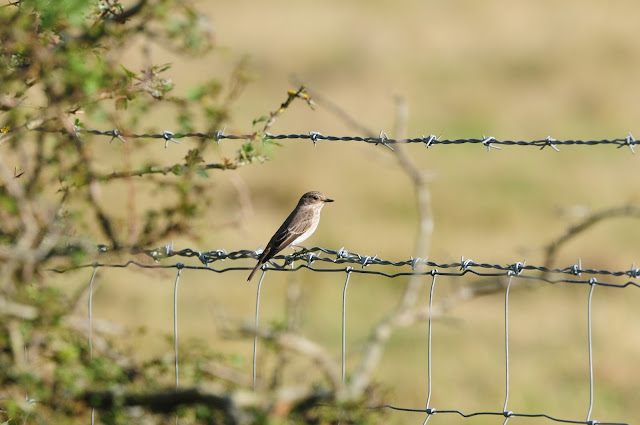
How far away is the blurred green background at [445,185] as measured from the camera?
35.0ft

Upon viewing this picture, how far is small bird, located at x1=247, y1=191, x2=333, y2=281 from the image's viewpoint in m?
7.65

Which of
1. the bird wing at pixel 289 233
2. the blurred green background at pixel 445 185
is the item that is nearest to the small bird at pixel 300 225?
the bird wing at pixel 289 233

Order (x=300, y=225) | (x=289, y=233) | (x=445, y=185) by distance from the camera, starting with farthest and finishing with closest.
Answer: (x=445, y=185), (x=300, y=225), (x=289, y=233)

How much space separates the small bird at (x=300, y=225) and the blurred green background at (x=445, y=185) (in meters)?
0.35

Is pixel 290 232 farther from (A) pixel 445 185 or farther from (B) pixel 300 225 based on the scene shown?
(A) pixel 445 185

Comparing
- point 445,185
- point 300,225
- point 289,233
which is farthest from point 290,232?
point 445,185

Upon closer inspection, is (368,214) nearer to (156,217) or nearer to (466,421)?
(466,421)

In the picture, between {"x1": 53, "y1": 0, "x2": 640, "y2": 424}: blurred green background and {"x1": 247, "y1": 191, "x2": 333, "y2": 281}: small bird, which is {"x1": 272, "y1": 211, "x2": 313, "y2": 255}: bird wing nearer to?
{"x1": 247, "y1": 191, "x2": 333, "y2": 281}: small bird

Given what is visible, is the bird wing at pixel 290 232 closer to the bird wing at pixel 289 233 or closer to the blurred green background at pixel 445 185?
the bird wing at pixel 289 233

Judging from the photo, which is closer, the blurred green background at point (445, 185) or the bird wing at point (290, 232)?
the bird wing at point (290, 232)

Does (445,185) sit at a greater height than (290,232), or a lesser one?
greater

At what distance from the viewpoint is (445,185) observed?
1744 centimetres

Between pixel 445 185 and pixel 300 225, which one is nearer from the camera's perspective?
pixel 300 225

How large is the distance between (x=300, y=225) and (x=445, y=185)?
9.91 meters
